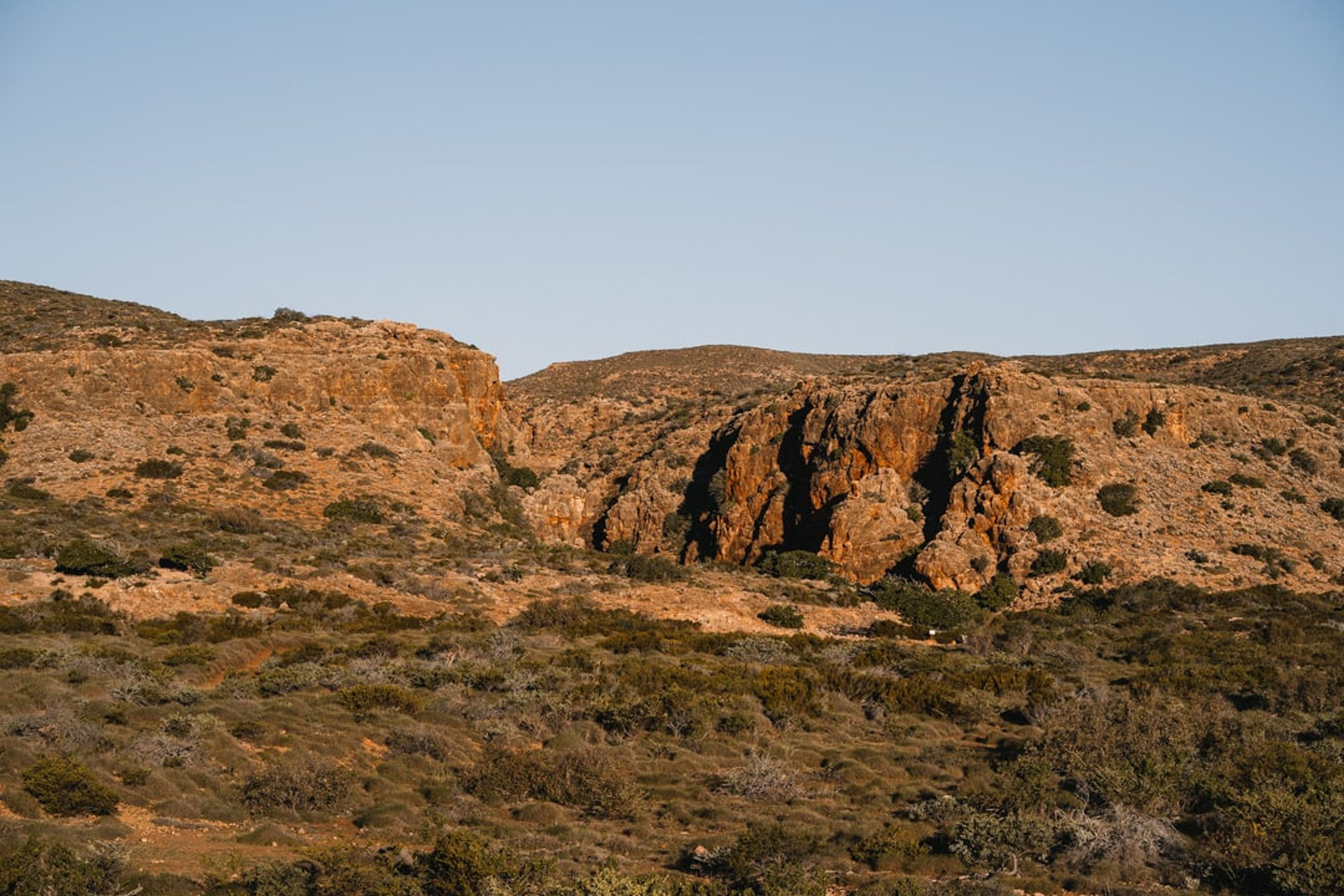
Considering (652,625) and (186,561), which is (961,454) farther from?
(186,561)

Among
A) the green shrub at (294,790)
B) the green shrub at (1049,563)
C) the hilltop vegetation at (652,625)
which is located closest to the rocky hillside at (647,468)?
the green shrub at (1049,563)

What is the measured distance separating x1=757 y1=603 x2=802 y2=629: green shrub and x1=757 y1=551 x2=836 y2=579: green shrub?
6.73 meters

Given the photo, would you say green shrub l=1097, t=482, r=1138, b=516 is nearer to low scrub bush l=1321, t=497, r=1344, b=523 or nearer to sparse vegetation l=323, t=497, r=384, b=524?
low scrub bush l=1321, t=497, r=1344, b=523

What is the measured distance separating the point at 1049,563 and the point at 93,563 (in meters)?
34.0

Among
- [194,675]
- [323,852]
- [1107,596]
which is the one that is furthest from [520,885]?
[1107,596]

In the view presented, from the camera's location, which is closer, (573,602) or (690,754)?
(690,754)

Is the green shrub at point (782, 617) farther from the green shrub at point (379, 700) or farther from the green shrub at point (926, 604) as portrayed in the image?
the green shrub at point (379, 700)

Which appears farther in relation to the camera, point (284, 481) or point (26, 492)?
point (284, 481)

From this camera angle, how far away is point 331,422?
52250mm

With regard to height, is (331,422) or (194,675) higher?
(331,422)

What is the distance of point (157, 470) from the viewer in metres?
43.2

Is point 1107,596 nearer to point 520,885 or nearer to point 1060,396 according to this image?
point 1060,396

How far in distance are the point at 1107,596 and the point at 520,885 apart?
33.9m

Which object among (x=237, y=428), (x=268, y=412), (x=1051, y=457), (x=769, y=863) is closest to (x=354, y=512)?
(x=237, y=428)
